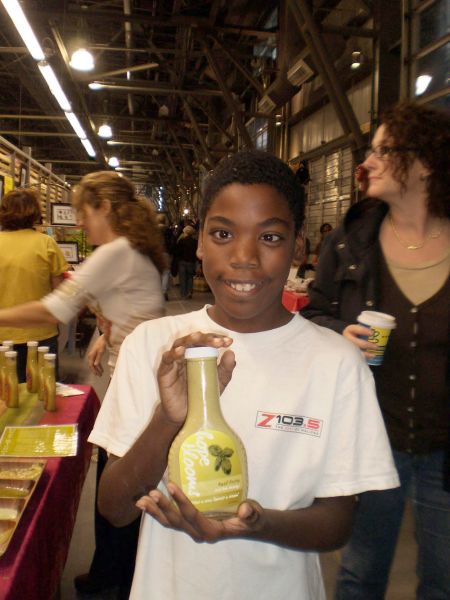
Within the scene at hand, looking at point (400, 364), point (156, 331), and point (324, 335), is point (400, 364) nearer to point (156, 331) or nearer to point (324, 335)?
point (324, 335)

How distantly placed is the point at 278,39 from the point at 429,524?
8.07 metres

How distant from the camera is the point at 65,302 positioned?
2.11 meters

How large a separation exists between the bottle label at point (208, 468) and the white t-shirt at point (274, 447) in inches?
7.7

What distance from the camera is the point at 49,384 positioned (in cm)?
250

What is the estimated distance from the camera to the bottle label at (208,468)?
0.86m

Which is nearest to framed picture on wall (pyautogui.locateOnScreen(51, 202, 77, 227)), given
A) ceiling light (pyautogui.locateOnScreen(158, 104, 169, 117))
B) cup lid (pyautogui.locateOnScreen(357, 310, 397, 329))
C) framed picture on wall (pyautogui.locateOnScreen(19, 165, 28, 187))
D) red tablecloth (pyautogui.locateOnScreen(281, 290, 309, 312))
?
framed picture on wall (pyautogui.locateOnScreen(19, 165, 28, 187))

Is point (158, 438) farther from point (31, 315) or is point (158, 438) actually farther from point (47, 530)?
point (31, 315)

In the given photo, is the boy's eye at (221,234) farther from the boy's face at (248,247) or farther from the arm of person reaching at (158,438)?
the arm of person reaching at (158,438)

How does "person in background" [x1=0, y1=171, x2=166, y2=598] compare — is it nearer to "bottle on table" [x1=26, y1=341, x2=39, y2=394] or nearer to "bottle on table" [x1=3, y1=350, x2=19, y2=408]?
"bottle on table" [x1=3, y1=350, x2=19, y2=408]

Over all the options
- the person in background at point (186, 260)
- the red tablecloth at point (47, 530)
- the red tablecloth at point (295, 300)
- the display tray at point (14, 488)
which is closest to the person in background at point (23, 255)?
the red tablecloth at point (47, 530)

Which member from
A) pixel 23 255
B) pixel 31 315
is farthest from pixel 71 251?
pixel 31 315

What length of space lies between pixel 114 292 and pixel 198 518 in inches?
56.5

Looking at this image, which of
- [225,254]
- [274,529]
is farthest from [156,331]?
[274,529]

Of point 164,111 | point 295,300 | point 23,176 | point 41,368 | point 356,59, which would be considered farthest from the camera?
point 164,111
